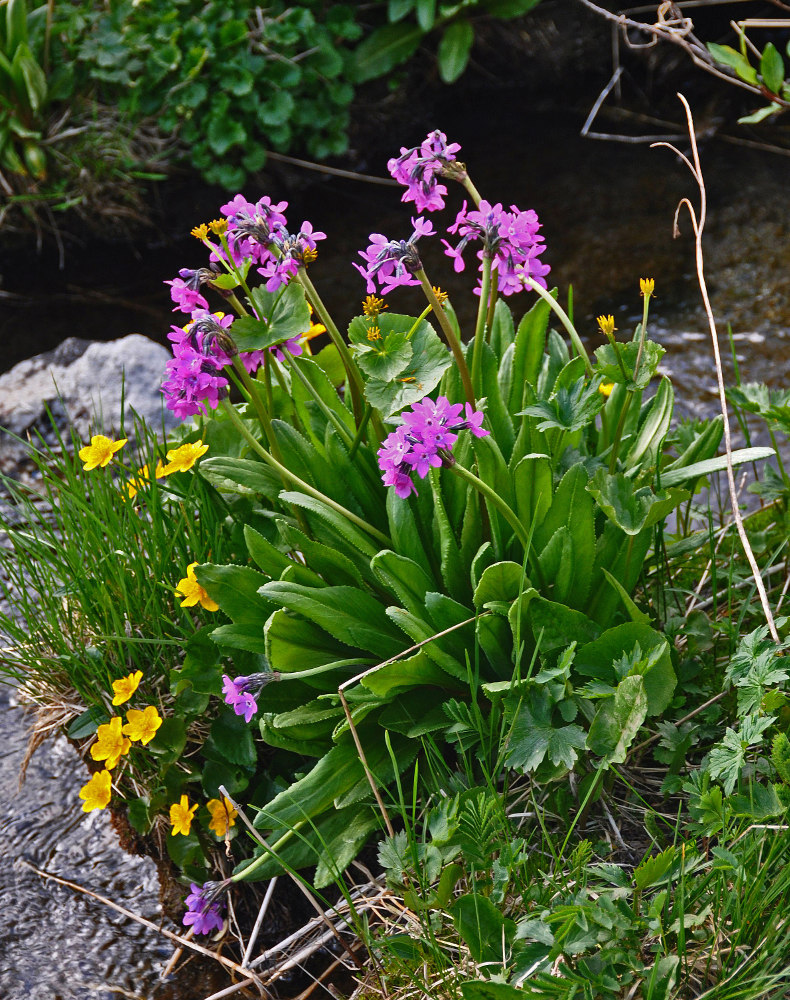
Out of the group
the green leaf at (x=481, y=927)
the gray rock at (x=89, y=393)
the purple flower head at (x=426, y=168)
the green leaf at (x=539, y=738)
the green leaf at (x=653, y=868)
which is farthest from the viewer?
the gray rock at (x=89, y=393)

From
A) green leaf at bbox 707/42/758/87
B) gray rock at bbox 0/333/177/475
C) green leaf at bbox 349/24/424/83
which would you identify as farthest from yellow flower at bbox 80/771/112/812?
green leaf at bbox 349/24/424/83

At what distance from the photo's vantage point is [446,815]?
1.62 m

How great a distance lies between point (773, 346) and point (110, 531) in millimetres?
2871

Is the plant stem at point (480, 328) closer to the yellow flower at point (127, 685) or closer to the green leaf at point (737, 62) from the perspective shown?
the green leaf at point (737, 62)

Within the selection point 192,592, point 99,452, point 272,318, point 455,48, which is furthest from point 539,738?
point 455,48

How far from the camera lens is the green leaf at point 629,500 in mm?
1787

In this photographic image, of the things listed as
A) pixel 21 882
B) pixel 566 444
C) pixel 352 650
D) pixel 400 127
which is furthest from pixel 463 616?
pixel 400 127

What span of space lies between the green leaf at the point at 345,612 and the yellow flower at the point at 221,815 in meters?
0.40

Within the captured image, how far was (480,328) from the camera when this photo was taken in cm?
194

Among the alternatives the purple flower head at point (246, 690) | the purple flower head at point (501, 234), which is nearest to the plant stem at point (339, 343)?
the purple flower head at point (501, 234)

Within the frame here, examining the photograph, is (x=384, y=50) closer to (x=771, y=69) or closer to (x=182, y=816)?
(x=771, y=69)

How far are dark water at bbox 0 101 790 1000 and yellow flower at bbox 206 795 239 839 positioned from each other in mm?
674

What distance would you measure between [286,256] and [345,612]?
0.71 metres

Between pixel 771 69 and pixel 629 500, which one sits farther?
pixel 771 69
